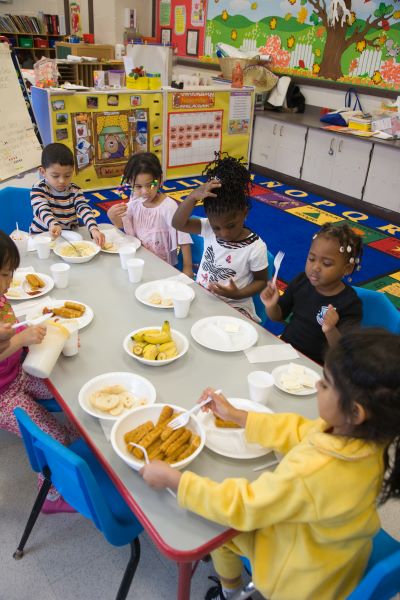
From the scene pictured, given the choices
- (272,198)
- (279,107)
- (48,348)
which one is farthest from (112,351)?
(279,107)

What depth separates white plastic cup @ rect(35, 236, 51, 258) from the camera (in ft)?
6.99

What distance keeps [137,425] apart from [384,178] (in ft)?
14.6

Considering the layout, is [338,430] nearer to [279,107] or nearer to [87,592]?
[87,592]

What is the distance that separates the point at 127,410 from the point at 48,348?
13.2 inches

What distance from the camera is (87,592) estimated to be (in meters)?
1.55

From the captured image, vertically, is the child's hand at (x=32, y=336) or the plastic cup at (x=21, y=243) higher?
the child's hand at (x=32, y=336)

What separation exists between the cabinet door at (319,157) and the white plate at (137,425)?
4.68 metres

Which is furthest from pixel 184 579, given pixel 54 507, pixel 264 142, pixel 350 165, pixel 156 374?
pixel 264 142

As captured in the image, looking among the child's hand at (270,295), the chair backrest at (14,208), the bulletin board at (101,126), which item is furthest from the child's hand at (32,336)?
the bulletin board at (101,126)

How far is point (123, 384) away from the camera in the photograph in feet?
4.58

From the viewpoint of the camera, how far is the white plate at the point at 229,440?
46.8 inches

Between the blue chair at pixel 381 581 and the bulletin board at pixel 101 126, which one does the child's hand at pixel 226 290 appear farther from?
the bulletin board at pixel 101 126

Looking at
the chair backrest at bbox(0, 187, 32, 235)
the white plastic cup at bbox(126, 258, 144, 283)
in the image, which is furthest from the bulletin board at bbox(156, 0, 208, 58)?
the white plastic cup at bbox(126, 258, 144, 283)

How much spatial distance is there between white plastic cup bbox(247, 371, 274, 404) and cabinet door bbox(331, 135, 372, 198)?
4226mm
